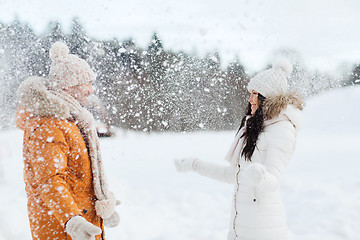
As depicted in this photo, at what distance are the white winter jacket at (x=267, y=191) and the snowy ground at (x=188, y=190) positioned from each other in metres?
1.67

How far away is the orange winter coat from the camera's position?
1384mm

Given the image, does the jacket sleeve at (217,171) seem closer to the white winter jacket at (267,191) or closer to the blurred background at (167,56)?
the white winter jacket at (267,191)

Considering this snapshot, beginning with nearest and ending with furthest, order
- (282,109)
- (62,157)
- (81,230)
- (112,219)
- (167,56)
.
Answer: (81,230)
(62,157)
(282,109)
(112,219)
(167,56)

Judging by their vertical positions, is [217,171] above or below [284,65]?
below

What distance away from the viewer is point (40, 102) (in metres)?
1.47

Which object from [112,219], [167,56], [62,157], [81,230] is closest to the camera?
[81,230]

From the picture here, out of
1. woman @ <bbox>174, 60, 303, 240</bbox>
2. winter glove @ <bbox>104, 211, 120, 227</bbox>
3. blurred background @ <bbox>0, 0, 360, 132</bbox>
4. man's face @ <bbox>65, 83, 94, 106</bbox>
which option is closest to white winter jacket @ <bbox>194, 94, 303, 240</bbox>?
woman @ <bbox>174, 60, 303, 240</bbox>

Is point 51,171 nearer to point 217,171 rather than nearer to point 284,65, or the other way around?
point 217,171

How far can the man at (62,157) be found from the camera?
1.38 meters

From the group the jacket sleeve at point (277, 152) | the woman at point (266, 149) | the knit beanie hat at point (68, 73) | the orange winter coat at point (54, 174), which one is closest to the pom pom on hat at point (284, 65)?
the woman at point (266, 149)

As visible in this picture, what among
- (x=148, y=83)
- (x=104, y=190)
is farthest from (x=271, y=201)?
(x=148, y=83)

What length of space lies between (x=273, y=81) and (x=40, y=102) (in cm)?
113

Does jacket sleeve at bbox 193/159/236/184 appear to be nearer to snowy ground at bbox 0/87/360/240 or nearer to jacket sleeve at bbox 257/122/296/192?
jacket sleeve at bbox 257/122/296/192

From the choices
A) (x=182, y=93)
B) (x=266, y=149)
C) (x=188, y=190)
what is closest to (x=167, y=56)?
(x=182, y=93)
